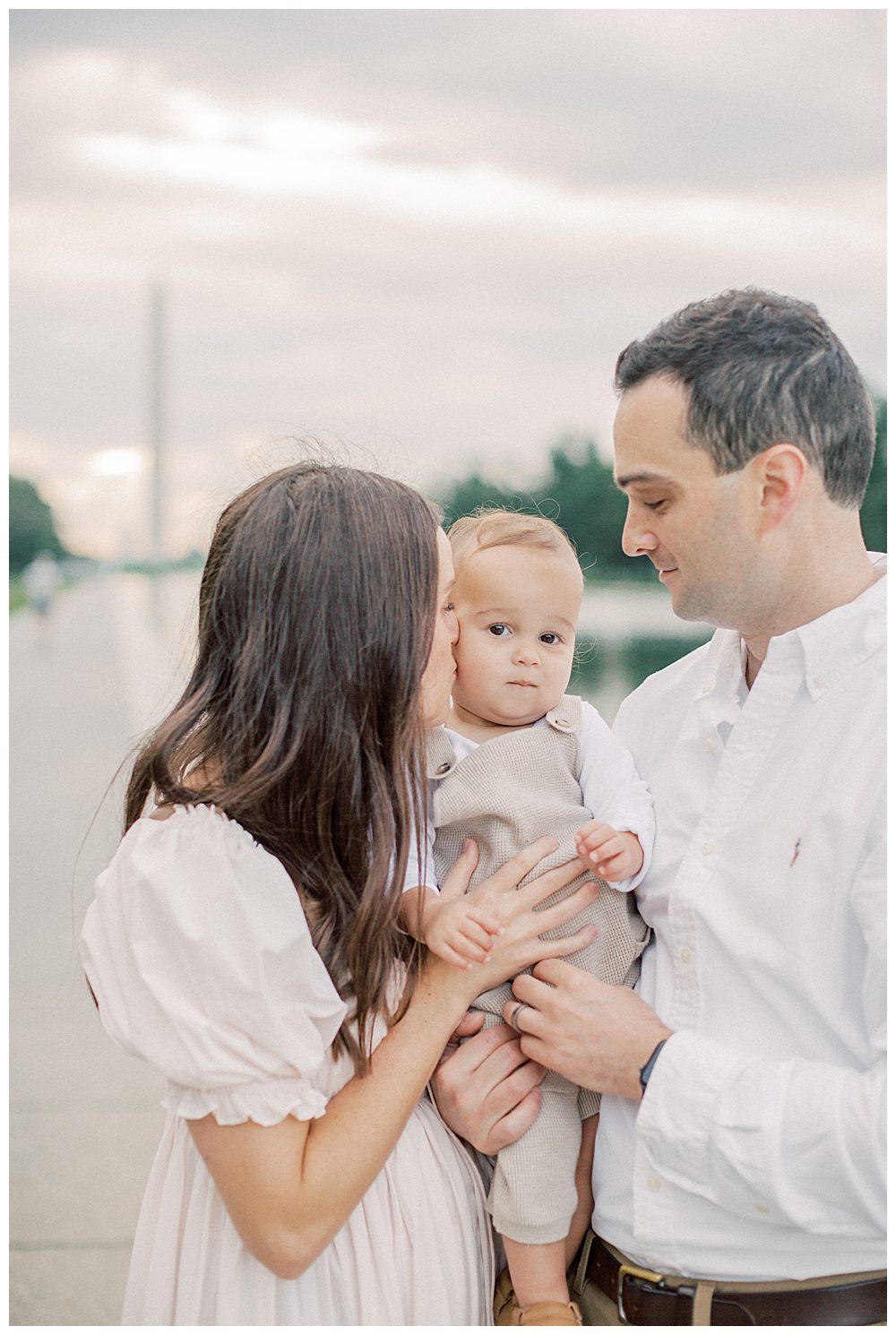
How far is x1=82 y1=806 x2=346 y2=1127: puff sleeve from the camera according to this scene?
50.6 inches

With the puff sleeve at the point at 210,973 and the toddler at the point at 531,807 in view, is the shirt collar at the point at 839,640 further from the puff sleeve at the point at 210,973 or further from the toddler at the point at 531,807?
the puff sleeve at the point at 210,973

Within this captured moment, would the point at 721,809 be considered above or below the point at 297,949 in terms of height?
above

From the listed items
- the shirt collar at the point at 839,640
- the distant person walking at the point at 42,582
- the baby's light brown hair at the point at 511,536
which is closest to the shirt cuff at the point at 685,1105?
the shirt collar at the point at 839,640

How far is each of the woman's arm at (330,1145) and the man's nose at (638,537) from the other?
0.55m

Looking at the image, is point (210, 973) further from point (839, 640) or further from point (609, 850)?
point (839, 640)

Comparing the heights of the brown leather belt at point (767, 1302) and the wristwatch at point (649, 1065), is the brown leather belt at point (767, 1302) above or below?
below

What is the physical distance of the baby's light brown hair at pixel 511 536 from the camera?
1815 millimetres

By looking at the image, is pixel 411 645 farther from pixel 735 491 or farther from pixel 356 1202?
pixel 356 1202

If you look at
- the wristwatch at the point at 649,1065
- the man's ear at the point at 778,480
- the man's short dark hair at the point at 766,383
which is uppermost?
the man's short dark hair at the point at 766,383

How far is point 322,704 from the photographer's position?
1.43 meters

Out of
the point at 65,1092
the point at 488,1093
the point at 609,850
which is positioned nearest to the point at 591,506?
the point at 65,1092

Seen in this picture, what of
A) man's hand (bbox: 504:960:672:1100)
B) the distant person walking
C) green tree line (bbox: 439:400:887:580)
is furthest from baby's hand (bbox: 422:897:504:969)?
the distant person walking

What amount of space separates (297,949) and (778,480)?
0.84 m

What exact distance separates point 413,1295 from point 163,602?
1771 centimetres
